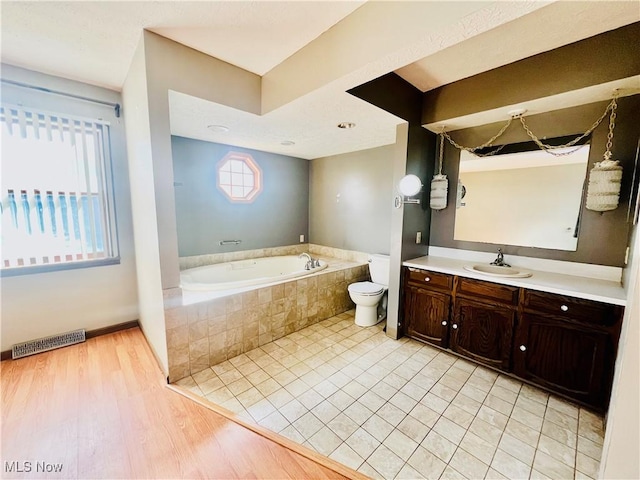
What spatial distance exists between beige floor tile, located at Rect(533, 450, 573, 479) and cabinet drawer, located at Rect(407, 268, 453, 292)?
119 cm

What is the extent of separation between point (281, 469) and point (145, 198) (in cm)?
205

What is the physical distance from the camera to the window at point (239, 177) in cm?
338

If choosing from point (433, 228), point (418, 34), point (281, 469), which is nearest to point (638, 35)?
point (418, 34)

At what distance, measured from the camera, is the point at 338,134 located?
2781 mm

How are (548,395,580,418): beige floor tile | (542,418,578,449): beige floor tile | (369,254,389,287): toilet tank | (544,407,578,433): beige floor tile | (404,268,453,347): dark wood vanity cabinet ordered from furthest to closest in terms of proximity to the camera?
(369,254,389,287): toilet tank
(404,268,453,347): dark wood vanity cabinet
(548,395,580,418): beige floor tile
(544,407,578,433): beige floor tile
(542,418,578,449): beige floor tile

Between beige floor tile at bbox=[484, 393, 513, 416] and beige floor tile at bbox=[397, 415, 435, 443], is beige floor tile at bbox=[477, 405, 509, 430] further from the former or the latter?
beige floor tile at bbox=[397, 415, 435, 443]

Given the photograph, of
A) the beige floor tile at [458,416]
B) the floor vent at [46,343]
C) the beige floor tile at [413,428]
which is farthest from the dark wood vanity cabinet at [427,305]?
the floor vent at [46,343]

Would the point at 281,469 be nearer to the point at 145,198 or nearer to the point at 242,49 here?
the point at 145,198

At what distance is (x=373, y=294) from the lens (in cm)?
286

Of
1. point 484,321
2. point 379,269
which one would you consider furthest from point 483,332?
point 379,269

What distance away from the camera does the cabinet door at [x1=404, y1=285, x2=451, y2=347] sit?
7.82ft

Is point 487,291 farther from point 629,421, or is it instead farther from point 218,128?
point 218,128

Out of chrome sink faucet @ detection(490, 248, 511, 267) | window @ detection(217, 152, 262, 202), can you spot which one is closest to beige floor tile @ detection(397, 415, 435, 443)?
chrome sink faucet @ detection(490, 248, 511, 267)

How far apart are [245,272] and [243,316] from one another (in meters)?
1.27
